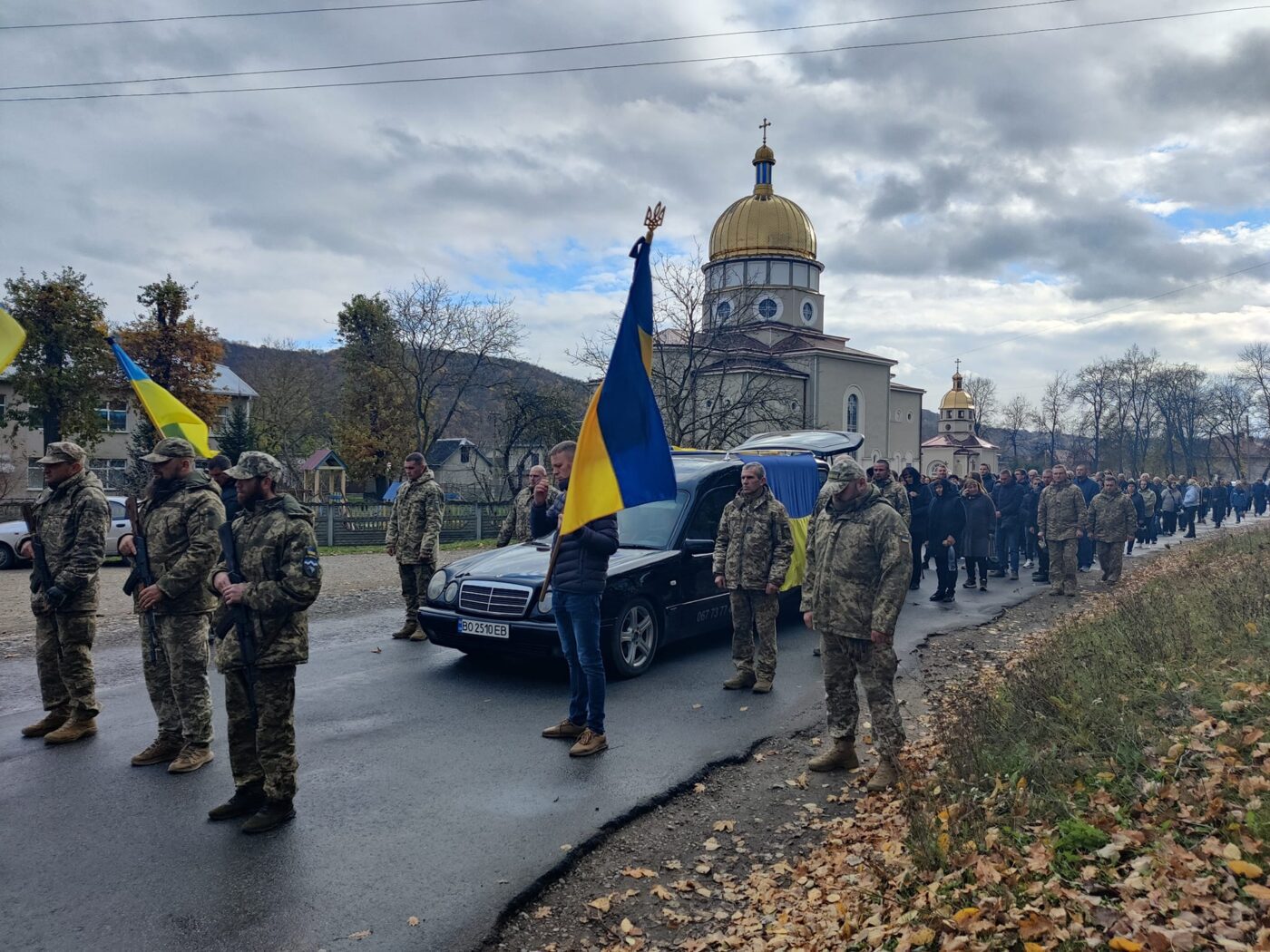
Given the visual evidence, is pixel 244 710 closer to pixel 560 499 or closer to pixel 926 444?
pixel 560 499

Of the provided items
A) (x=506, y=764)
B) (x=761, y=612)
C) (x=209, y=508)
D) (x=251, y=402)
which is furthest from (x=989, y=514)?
(x=251, y=402)

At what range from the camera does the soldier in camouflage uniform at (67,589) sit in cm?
570

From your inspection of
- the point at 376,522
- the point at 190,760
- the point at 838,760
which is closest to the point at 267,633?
the point at 190,760

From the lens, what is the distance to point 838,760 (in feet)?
18.2

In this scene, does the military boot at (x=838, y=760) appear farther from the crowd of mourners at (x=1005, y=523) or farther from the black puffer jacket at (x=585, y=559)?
the crowd of mourners at (x=1005, y=523)

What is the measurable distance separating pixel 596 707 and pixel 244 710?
2166 millimetres

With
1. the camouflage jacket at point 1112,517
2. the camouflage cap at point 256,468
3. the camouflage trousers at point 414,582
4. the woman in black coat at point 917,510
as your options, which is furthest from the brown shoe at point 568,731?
the camouflage jacket at point 1112,517

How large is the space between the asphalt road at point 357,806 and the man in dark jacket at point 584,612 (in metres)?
0.21

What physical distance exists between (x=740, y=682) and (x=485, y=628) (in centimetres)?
223

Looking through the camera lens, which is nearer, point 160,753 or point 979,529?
point 160,753

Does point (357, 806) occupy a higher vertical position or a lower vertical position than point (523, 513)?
lower

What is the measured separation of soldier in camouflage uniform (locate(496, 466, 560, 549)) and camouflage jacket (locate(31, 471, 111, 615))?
4222mm

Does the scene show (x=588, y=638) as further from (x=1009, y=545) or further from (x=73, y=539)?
(x=1009, y=545)

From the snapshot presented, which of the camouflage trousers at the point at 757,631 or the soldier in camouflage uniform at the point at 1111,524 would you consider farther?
the soldier in camouflage uniform at the point at 1111,524
